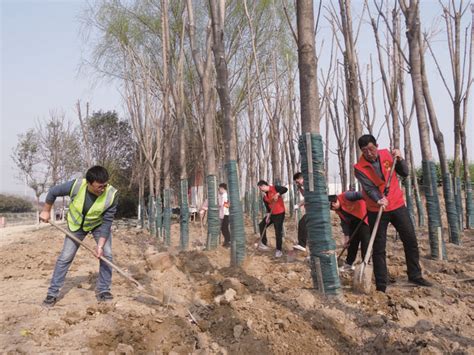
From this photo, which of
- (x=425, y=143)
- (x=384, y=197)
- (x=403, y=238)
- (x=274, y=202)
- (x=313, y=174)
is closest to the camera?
(x=313, y=174)

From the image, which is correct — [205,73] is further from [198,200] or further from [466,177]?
[198,200]

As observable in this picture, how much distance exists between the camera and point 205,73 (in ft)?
26.5

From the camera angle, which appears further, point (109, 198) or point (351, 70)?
point (351, 70)

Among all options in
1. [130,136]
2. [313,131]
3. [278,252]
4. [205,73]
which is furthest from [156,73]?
[130,136]

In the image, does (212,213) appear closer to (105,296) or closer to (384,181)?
(105,296)

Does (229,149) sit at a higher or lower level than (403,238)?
higher

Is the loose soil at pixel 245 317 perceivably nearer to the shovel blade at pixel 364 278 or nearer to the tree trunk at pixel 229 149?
the shovel blade at pixel 364 278

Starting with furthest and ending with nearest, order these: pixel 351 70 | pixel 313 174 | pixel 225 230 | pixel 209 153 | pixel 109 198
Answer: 1. pixel 225 230
2. pixel 209 153
3. pixel 351 70
4. pixel 109 198
5. pixel 313 174

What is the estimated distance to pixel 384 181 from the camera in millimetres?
4344

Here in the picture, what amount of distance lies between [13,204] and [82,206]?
33.4 meters

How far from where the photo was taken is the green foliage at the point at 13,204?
33.4 metres

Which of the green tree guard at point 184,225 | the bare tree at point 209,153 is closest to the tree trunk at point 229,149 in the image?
the bare tree at point 209,153

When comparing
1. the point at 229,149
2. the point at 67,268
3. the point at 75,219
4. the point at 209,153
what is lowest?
the point at 67,268

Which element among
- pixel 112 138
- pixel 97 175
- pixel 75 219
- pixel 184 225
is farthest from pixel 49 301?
pixel 112 138
